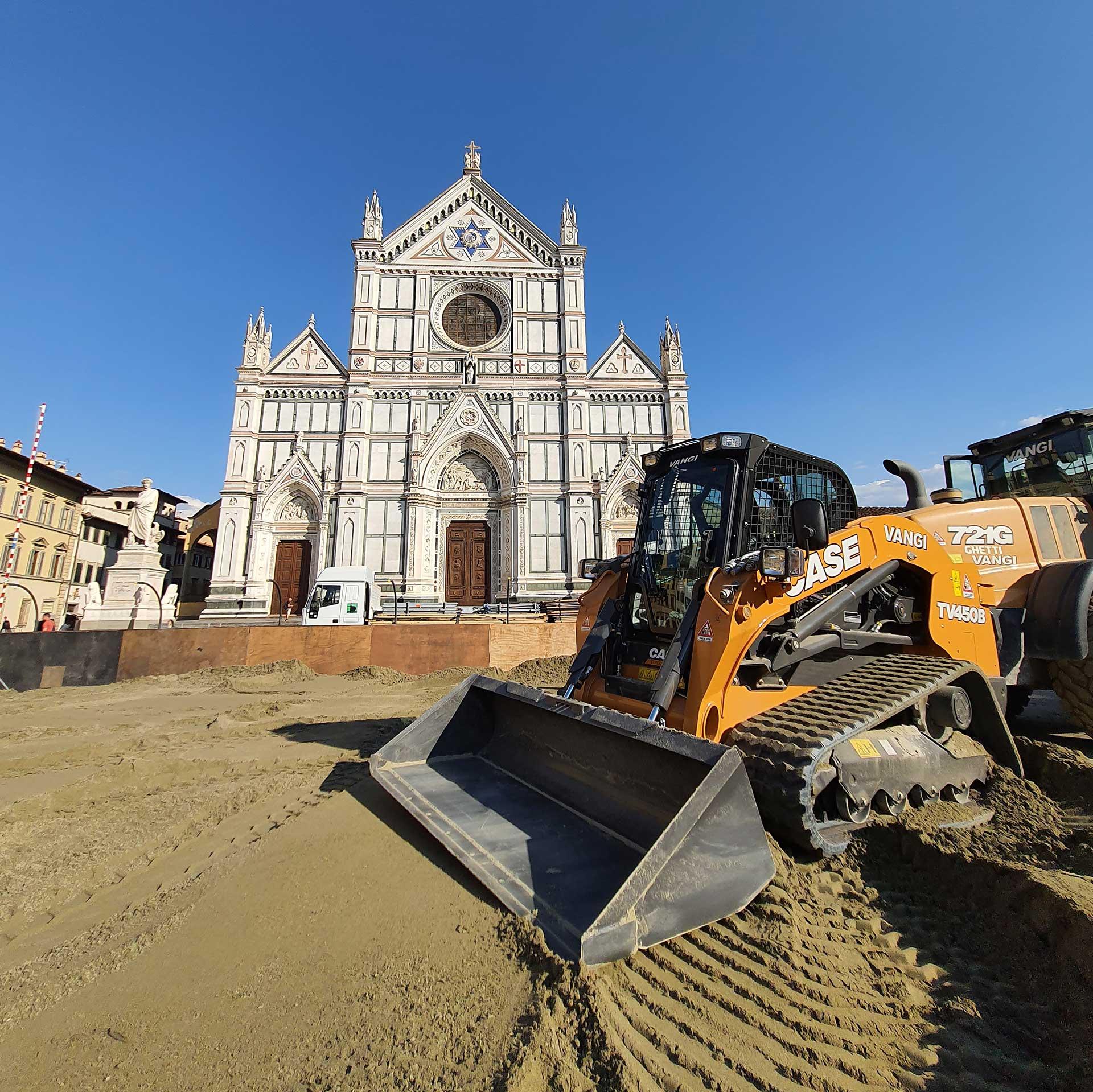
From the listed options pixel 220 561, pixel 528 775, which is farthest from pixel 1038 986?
pixel 220 561

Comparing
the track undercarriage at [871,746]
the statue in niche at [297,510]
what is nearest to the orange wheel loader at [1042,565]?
the track undercarriage at [871,746]

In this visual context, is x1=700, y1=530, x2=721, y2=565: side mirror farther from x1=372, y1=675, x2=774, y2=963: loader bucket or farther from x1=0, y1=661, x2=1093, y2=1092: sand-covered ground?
x1=0, y1=661, x2=1093, y2=1092: sand-covered ground

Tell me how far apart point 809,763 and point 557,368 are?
72.9 feet

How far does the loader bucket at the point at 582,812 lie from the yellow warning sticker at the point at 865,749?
1.22m

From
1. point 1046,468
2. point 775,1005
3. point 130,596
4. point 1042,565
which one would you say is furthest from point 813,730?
point 130,596

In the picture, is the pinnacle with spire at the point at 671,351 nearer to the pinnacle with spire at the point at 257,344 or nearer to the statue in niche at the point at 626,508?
the statue in niche at the point at 626,508

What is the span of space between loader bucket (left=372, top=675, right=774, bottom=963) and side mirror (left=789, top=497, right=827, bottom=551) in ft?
5.08

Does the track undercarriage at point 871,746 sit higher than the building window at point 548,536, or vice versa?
the building window at point 548,536

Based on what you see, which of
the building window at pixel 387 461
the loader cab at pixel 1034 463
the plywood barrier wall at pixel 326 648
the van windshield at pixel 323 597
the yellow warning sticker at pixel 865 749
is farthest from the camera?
the building window at pixel 387 461

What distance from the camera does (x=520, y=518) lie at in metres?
21.7

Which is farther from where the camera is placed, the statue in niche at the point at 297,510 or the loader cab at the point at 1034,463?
the statue in niche at the point at 297,510

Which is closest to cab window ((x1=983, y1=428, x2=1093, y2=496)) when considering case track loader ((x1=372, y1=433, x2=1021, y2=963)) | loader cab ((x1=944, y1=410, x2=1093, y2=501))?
loader cab ((x1=944, y1=410, x2=1093, y2=501))

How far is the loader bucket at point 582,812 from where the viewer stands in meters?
2.34

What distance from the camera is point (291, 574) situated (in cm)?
2117
